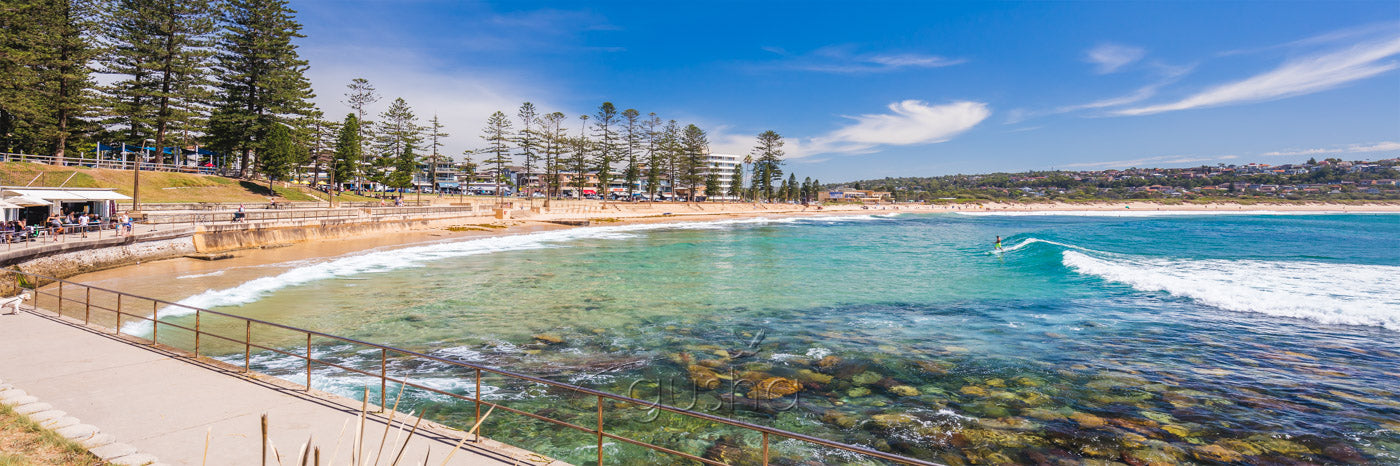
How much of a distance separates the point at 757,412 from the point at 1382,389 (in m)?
9.72

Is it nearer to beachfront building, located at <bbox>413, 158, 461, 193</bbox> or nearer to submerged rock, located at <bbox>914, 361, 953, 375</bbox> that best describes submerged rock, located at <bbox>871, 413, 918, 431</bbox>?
submerged rock, located at <bbox>914, 361, 953, 375</bbox>

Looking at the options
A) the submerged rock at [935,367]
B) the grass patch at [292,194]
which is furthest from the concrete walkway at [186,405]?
the grass patch at [292,194]

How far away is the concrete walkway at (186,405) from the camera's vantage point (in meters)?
4.41

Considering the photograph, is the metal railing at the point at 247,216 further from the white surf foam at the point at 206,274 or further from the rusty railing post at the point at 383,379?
the rusty railing post at the point at 383,379

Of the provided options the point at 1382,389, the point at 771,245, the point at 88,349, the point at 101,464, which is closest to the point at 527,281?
the point at 88,349

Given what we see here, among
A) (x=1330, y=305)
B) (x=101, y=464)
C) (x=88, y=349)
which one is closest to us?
(x=101, y=464)

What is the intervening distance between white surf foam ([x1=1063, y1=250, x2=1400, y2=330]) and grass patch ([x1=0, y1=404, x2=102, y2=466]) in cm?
2184

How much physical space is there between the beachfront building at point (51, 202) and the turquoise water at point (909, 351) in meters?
8.49

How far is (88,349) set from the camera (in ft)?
22.9

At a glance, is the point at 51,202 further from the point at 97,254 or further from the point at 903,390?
the point at 903,390

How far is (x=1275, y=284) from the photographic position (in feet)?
63.3

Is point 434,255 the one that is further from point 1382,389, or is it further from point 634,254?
point 1382,389

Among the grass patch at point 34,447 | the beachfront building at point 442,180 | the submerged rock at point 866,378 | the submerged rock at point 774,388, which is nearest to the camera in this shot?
the grass patch at point 34,447

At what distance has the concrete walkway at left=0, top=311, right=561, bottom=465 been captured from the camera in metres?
4.41
